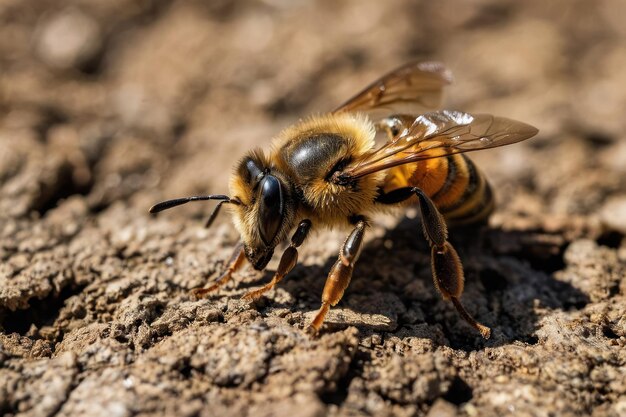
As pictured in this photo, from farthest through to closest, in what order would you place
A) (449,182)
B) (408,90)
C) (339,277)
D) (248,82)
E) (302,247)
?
(248,82) < (408,90) < (302,247) < (449,182) < (339,277)

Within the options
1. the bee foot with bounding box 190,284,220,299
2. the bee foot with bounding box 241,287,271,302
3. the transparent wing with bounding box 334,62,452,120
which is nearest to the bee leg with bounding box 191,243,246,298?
the bee foot with bounding box 190,284,220,299

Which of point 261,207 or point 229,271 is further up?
point 261,207

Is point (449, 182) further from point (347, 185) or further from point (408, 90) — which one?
point (408, 90)

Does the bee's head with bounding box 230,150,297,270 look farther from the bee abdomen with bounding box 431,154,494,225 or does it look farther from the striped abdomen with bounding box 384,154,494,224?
the bee abdomen with bounding box 431,154,494,225

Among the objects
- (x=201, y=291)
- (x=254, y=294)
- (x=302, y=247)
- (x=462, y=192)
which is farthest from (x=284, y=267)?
(x=462, y=192)

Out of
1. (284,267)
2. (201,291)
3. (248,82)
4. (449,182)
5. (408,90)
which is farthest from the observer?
(248,82)
